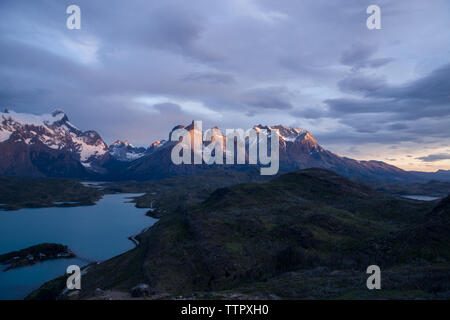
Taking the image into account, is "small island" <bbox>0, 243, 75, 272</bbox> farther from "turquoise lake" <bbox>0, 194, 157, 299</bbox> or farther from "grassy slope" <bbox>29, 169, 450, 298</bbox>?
"grassy slope" <bbox>29, 169, 450, 298</bbox>

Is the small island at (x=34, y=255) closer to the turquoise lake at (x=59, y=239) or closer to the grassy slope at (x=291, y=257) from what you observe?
the turquoise lake at (x=59, y=239)

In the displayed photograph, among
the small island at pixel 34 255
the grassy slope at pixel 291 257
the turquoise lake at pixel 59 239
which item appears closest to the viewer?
the grassy slope at pixel 291 257

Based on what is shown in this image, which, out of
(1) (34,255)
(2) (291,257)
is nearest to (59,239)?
(1) (34,255)

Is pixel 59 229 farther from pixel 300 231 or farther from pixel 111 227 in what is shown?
pixel 300 231

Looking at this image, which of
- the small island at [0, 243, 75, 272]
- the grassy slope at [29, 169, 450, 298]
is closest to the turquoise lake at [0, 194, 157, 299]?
the small island at [0, 243, 75, 272]

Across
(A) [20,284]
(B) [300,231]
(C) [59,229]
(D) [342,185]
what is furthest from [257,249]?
(C) [59,229]

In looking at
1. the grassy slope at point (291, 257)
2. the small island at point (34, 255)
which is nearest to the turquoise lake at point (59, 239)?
the small island at point (34, 255)

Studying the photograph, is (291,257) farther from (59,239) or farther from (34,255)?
(59,239)
